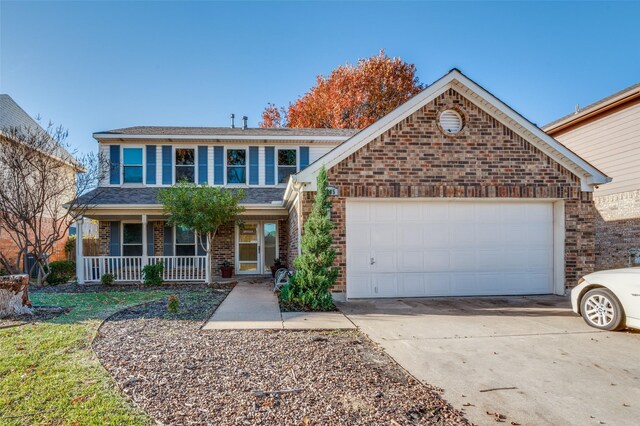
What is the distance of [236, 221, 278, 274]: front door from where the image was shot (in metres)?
14.8

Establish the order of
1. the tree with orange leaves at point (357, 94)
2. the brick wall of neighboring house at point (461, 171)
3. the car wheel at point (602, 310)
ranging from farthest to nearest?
the tree with orange leaves at point (357, 94) → the brick wall of neighboring house at point (461, 171) → the car wheel at point (602, 310)

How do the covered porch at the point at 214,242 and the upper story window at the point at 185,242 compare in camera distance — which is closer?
the covered porch at the point at 214,242

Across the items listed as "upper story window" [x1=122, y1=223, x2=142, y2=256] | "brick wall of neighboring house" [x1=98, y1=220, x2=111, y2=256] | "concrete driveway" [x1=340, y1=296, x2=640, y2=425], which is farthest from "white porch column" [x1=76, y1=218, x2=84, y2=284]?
"concrete driveway" [x1=340, y1=296, x2=640, y2=425]

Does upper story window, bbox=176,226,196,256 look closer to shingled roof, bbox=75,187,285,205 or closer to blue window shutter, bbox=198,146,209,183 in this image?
shingled roof, bbox=75,187,285,205

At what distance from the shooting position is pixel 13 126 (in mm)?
15781

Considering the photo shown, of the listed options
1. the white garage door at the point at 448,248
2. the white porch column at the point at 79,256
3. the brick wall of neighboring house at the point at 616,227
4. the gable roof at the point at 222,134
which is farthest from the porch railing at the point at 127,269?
the brick wall of neighboring house at the point at 616,227

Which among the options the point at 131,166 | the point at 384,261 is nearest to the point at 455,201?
the point at 384,261

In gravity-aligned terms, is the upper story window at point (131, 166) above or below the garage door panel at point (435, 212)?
above

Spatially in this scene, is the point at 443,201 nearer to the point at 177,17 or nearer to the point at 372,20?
the point at 372,20

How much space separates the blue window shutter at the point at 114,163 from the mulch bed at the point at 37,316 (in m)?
7.33

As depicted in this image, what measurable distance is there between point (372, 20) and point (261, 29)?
3.65 m

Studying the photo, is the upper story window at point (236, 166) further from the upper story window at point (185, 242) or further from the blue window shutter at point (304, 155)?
the upper story window at point (185, 242)

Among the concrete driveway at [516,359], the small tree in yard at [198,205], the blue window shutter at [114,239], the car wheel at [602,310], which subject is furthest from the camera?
the blue window shutter at [114,239]

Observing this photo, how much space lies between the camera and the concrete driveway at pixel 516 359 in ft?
11.4
